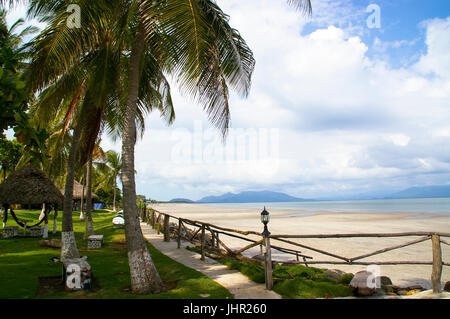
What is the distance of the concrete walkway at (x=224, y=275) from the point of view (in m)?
5.36

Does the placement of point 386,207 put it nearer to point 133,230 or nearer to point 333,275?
point 333,275

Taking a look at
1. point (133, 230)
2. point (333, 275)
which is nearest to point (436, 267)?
point (333, 275)

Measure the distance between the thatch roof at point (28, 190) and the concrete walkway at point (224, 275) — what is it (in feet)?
19.5

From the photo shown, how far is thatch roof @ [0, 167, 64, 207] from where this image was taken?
1242cm

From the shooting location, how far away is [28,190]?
41.6ft

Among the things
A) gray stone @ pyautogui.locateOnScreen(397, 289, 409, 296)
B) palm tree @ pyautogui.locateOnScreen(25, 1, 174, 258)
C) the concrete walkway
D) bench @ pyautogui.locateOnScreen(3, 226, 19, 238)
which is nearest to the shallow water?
gray stone @ pyautogui.locateOnScreen(397, 289, 409, 296)

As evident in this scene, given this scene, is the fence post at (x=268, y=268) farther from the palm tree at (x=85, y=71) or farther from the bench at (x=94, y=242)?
the bench at (x=94, y=242)

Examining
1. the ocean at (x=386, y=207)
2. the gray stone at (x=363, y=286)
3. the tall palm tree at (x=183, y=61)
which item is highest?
the tall palm tree at (x=183, y=61)

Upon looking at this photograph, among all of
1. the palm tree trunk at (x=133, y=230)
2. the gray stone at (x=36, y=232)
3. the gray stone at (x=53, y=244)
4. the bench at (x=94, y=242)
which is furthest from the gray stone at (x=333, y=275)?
the gray stone at (x=36, y=232)

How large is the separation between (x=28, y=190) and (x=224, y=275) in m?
10.3

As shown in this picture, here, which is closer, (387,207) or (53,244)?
(53,244)

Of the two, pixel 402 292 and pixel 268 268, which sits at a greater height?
pixel 268 268
